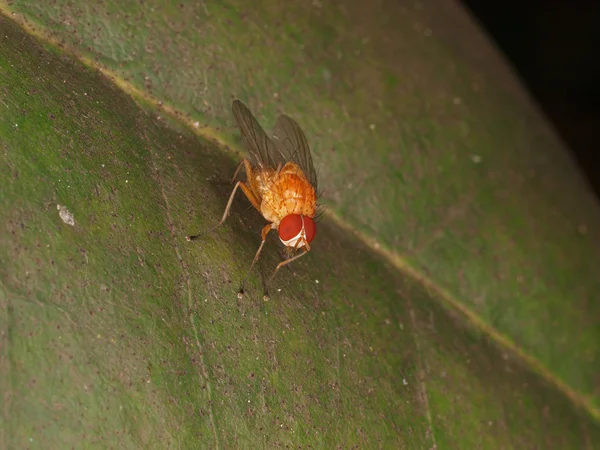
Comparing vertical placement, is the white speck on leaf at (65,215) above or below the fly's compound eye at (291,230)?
above

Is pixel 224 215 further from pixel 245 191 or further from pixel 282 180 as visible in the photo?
pixel 282 180

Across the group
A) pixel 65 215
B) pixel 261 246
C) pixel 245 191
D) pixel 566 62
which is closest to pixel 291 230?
pixel 261 246

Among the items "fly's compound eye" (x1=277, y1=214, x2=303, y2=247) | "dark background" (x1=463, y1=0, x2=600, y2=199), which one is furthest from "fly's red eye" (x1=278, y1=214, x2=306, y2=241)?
"dark background" (x1=463, y1=0, x2=600, y2=199)

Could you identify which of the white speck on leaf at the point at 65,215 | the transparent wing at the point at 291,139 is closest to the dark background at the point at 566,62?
the transparent wing at the point at 291,139

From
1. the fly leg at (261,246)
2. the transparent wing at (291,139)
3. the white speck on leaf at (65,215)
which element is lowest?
the fly leg at (261,246)

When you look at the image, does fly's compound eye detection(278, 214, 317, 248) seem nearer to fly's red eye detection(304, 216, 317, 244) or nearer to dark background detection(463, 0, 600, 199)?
fly's red eye detection(304, 216, 317, 244)

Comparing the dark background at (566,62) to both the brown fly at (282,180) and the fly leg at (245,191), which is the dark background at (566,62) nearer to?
the brown fly at (282,180)
